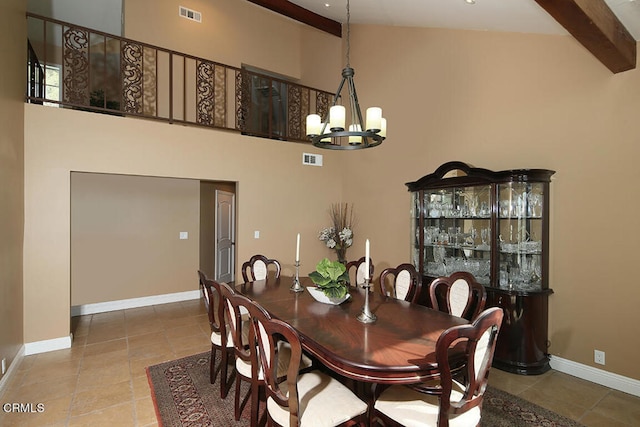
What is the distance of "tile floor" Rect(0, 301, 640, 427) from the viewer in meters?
2.53

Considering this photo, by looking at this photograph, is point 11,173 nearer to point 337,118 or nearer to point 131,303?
point 131,303

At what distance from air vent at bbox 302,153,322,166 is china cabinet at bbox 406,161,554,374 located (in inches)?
89.8

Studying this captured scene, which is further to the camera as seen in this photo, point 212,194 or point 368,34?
point 212,194

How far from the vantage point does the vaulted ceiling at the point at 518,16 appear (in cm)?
213

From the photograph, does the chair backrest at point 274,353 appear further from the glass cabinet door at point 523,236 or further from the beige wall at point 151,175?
the beige wall at point 151,175

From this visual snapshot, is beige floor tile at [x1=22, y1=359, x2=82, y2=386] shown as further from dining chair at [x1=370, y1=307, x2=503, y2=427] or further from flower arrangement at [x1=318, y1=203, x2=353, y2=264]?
flower arrangement at [x1=318, y1=203, x2=353, y2=264]

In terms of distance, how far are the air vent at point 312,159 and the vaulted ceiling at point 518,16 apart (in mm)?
2245

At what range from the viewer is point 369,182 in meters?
5.40

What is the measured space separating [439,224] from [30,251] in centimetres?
474

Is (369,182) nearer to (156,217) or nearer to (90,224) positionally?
(156,217)

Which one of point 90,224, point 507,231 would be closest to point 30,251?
point 90,224

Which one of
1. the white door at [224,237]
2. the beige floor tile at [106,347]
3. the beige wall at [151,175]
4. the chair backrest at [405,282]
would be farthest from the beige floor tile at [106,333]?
the chair backrest at [405,282]

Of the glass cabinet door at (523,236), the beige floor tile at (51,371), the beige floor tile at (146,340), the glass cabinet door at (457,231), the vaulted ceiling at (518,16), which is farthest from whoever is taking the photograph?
the beige floor tile at (146,340)

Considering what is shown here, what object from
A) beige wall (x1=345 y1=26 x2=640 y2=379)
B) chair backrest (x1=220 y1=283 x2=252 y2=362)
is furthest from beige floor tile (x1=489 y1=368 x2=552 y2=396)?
chair backrest (x1=220 y1=283 x2=252 y2=362)
